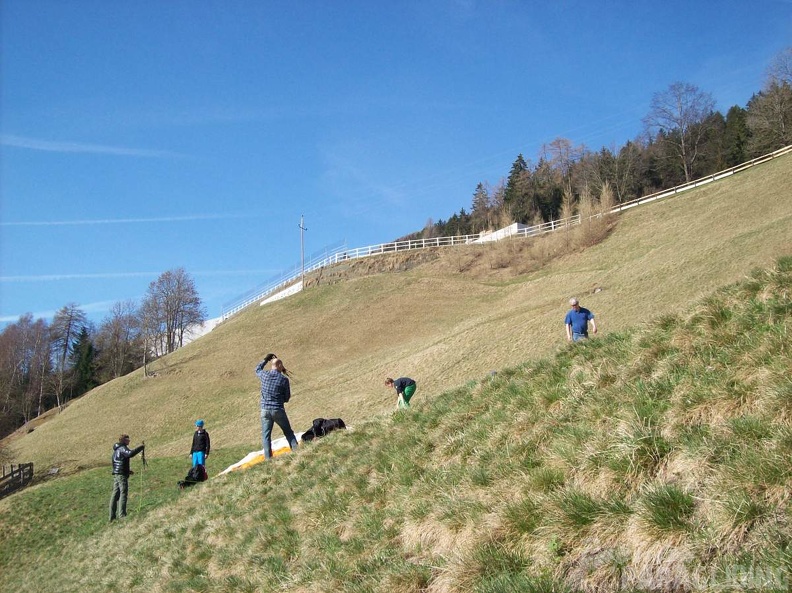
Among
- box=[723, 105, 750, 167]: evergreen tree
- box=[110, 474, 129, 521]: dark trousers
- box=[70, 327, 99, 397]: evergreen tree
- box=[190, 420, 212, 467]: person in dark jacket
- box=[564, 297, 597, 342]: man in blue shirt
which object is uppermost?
box=[723, 105, 750, 167]: evergreen tree

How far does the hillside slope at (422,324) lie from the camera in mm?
29000

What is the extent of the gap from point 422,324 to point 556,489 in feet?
156

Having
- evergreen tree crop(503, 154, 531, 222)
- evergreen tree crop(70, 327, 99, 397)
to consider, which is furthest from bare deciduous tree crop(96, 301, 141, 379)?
evergreen tree crop(503, 154, 531, 222)

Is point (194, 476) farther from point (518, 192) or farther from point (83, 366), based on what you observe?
point (518, 192)

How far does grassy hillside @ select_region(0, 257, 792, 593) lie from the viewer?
11.8 feet

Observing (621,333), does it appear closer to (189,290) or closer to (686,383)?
(686,383)

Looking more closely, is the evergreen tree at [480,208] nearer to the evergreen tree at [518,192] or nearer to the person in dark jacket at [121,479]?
the evergreen tree at [518,192]

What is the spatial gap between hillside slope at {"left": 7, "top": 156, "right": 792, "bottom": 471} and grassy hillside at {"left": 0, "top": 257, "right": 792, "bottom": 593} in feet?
7.96

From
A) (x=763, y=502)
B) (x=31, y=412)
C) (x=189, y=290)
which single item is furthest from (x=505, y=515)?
(x=31, y=412)

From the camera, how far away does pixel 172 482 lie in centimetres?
1912

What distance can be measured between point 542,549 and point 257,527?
15.0 feet

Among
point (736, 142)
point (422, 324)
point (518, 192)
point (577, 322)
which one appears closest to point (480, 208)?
point (518, 192)

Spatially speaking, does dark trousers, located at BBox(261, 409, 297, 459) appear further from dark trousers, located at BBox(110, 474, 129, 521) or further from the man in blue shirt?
the man in blue shirt

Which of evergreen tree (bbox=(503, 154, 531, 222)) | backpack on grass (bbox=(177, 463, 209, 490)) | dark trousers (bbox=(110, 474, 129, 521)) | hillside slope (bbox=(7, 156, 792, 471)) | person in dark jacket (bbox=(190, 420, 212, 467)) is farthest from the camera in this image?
evergreen tree (bbox=(503, 154, 531, 222))
